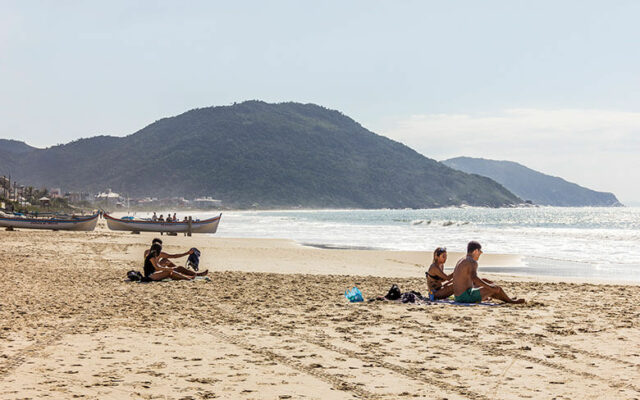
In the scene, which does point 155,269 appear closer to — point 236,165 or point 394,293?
point 394,293

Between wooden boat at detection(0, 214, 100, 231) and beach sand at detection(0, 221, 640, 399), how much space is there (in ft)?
87.3

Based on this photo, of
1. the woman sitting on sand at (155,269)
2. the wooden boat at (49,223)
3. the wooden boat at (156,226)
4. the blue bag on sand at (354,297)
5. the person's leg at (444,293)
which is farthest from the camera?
the wooden boat at (156,226)

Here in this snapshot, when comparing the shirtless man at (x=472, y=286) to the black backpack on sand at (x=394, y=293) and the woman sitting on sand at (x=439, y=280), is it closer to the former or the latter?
the woman sitting on sand at (x=439, y=280)

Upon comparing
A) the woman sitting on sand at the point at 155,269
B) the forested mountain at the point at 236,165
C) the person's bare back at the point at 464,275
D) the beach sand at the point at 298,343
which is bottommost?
the beach sand at the point at 298,343

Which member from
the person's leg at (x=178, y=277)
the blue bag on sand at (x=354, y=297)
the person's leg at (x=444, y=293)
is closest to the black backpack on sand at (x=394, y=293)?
the blue bag on sand at (x=354, y=297)

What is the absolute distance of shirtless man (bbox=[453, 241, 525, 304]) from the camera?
395 inches

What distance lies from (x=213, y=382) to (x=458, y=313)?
486 cm

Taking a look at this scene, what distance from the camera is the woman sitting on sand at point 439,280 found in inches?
412

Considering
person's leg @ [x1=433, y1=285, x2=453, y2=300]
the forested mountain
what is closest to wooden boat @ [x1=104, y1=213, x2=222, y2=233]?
person's leg @ [x1=433, y1=285, x2=453, y2=300]

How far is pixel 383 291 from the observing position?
40.2 feet

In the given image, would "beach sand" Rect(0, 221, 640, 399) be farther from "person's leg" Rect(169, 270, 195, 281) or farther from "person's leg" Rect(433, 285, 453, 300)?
"person's leg" Rect(433, 285, 453, 300)

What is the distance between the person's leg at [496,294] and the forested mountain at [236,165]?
536ft

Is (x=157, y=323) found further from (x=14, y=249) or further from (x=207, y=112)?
(x=207, y=112)

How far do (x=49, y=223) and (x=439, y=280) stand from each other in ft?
109
